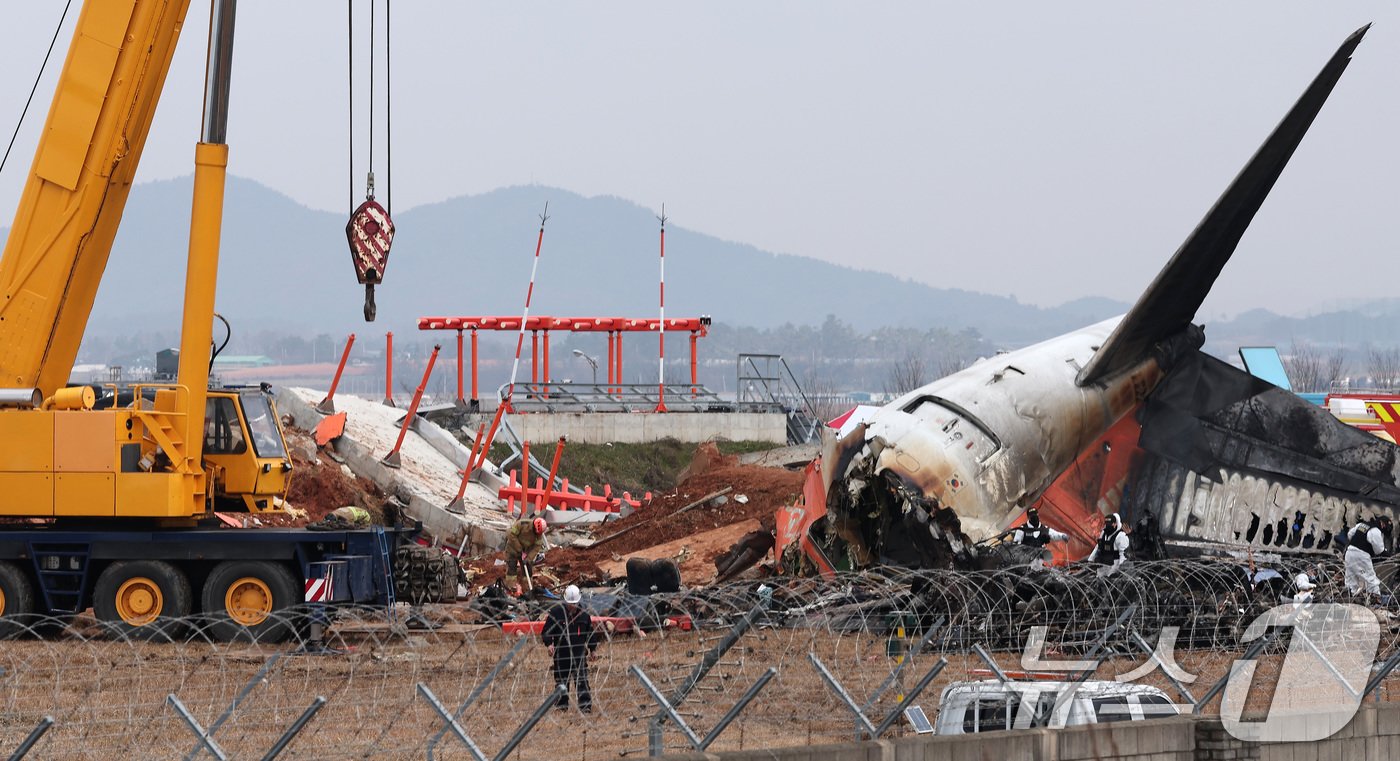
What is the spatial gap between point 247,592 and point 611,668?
7.18 metres

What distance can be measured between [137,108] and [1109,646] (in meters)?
13.9

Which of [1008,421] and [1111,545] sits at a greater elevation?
[1008,421]

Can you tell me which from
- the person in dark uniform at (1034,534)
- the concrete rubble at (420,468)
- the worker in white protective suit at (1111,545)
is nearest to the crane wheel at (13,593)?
the concrete rubble at (420,468)

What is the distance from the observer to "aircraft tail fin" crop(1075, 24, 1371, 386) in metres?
26.7

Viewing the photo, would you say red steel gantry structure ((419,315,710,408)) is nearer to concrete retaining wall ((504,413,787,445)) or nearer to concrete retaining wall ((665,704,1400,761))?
concrete retaining wall ((504,413,787,445))

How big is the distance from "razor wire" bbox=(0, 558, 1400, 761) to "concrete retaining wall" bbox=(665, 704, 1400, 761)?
17.3 inches

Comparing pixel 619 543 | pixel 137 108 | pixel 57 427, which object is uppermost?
pixel 137 108

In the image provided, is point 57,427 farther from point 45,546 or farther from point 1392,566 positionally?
point 1392,566

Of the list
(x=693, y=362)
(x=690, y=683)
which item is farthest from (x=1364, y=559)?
(x=693, y=362)

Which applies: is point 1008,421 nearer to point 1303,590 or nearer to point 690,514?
point 1303,590

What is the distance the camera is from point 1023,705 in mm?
14789

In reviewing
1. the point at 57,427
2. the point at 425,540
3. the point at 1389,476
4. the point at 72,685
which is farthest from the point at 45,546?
the point at 1389,476

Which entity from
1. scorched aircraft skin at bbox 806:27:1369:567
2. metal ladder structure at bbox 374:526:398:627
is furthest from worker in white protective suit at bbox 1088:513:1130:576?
metal ladder structure at bbox 374:526:398:627

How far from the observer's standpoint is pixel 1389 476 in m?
28.7
